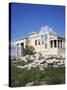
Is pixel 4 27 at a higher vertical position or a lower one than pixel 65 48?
higher

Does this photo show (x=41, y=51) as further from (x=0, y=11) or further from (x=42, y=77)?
(x=0, y=11)

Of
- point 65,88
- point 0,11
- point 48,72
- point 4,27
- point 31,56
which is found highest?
point 0,11

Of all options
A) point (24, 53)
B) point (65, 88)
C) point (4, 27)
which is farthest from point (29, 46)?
point (65, 88)

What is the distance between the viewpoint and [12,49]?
3281 millimetres

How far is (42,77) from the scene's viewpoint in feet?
11.0

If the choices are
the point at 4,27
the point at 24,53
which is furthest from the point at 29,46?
the point at 4,27

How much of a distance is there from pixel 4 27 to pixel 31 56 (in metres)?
0.55

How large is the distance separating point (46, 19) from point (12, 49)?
0.65m

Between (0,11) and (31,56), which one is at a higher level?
(0,11)

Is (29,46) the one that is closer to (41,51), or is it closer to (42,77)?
(41,51)

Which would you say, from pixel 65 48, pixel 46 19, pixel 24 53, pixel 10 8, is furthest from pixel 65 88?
pixel 10 8

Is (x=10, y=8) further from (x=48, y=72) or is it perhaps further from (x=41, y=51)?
(x=48, y=72)

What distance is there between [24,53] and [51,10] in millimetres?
736

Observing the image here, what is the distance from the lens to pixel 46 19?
3402mm
